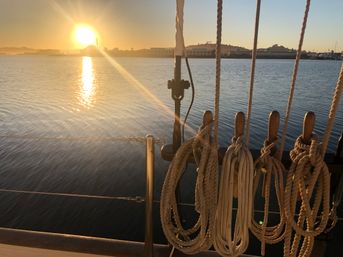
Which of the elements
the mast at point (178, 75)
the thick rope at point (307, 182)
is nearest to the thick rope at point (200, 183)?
the mast at point (178, 75)

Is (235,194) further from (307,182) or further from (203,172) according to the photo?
(307,182)

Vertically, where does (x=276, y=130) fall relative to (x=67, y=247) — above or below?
above

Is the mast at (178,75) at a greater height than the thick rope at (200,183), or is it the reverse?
the mast at (178,75)

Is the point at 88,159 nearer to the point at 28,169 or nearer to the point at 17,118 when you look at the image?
the point at 28,169

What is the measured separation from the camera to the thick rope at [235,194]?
5.58ft

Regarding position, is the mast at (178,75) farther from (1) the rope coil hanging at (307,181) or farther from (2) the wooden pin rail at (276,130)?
(1) the rope coil hanging at (307,181)

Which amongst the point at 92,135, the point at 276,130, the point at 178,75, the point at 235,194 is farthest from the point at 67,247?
the point at 92,135

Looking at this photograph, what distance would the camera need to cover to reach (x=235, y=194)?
5.94 ft

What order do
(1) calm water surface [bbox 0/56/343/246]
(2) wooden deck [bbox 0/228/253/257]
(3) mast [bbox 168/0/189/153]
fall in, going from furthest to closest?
(1) calm water surface [bbox 0/56/343/246] → (2) wooden deck [bbox 0/228/253/257] → (3) mast [bbox 168/0/189/153]

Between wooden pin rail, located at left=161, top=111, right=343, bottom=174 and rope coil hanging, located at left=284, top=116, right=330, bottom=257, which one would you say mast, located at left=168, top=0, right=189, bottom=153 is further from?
rope coil hanging, located at left=284, top=116, right=330, bottom=257

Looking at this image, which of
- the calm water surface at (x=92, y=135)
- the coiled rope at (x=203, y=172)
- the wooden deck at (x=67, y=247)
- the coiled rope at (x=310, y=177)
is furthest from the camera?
the calm water surface at (x=92, y=135)

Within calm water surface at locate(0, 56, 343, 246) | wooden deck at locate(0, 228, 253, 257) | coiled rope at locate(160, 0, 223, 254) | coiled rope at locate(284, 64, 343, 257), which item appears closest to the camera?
coiled rope at locate(284, 64, 343, 257)

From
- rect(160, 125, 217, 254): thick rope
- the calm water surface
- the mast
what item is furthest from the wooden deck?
the mast

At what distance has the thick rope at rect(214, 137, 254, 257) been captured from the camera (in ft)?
5.58
